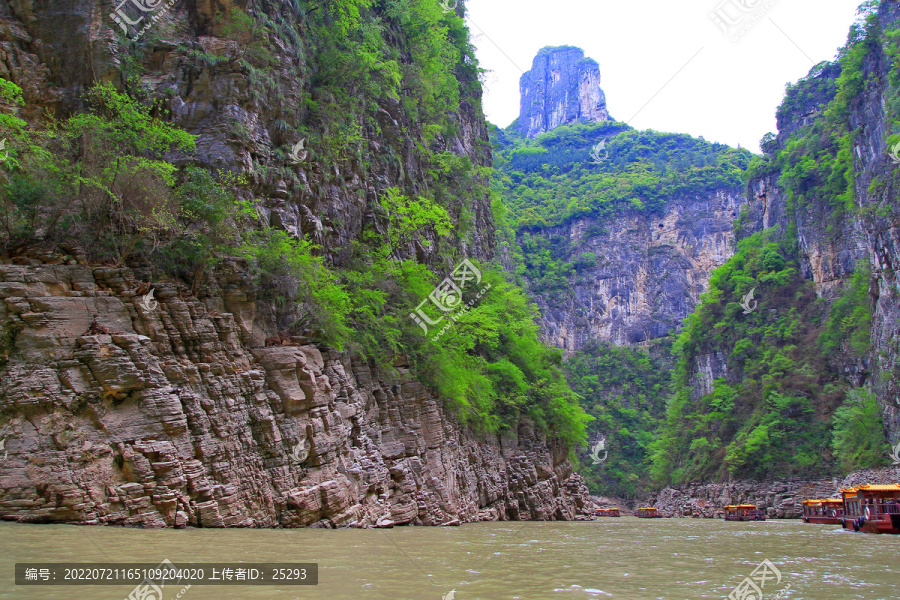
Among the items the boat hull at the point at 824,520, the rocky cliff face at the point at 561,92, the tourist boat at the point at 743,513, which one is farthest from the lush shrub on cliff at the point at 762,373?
the rocky cliff face at the point at 561,92

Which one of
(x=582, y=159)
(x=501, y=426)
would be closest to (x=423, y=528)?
(x=501, y=426)

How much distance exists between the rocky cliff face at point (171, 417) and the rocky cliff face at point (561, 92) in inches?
4764

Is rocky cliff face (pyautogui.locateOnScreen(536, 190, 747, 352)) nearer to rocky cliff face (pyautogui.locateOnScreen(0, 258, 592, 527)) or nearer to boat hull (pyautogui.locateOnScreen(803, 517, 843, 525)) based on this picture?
boat hull (pyautogui.locateOnScreen(803, 517, 843, 525))

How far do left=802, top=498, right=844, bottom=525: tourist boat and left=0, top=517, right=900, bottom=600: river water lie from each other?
1537 cm

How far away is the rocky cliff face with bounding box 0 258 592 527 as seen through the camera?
37.6 ft

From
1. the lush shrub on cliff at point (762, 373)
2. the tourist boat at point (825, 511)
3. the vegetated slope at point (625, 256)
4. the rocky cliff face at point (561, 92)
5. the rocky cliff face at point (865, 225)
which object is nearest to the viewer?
the tourist boat at point (825, 511)

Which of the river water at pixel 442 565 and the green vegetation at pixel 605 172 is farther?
the green vegetation at pixel 605 172

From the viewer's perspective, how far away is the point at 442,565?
10422mm

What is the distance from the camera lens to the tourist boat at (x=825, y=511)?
1107 inches

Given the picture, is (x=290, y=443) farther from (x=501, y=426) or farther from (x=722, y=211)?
(x=722, y=211)

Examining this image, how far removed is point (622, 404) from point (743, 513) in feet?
135

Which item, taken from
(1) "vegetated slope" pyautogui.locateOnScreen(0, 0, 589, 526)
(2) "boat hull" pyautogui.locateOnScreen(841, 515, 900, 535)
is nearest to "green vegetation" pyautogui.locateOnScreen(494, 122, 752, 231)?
(1) "vegetated slope" pyautogui.locateOnScreen(0, 0, 589, 526)

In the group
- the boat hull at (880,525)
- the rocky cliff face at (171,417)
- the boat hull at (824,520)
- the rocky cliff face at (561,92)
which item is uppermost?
the rocky cliff face at (561,92)

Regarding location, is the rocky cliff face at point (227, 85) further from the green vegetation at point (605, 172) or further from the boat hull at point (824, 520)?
the green vegetation at point (605, 172)
